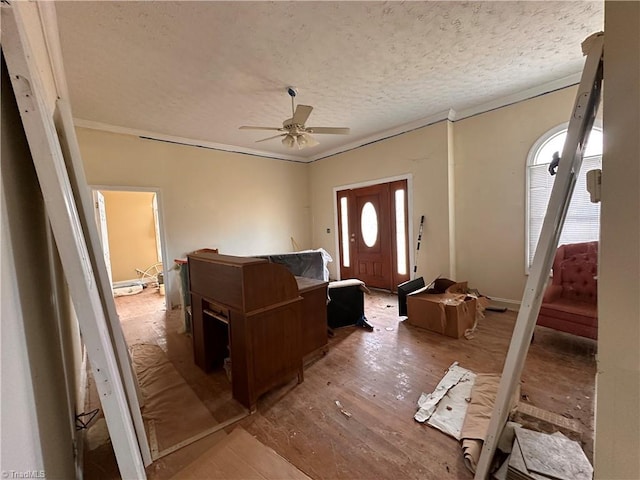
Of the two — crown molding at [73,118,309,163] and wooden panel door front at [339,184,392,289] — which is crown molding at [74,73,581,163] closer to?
crown molding at [73,118,309,163]

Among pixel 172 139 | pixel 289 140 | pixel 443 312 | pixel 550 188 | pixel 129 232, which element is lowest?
pixel 443 312

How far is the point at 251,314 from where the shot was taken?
175cm

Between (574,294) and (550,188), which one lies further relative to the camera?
(550,188)

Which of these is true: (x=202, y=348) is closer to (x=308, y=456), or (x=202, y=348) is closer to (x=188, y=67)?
(x=308, y=456)

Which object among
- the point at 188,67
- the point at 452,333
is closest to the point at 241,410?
the point at 452,333

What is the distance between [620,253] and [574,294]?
265cm

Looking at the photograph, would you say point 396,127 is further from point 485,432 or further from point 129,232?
point 129,232

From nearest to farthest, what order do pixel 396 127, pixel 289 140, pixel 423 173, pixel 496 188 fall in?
pixel 289 140
pixel 496 188
pixel 423 173
pixel 396 127

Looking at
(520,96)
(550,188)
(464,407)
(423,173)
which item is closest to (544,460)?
(464,407)

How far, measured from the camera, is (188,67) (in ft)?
8.18

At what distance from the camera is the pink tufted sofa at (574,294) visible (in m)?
2.34

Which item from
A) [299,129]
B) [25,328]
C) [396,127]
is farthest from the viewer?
[396,127]

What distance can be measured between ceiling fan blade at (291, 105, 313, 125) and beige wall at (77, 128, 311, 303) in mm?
2634

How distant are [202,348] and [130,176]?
3.13 metres
